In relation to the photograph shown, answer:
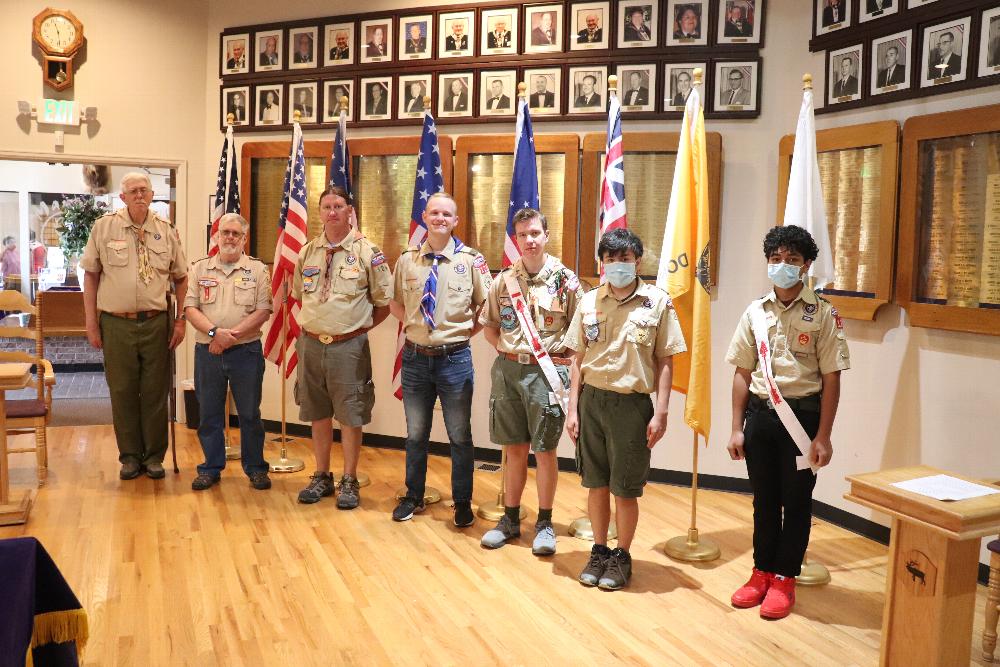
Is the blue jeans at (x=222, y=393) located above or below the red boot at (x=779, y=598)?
above

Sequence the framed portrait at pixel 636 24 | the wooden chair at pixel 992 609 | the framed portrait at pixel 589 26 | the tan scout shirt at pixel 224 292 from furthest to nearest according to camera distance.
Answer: the framed portrait at pixel 589 26 → the framed portrait at pixel 636 24 → the tan scout shirt at pixel 224 292 → the wooden chair at pixel 992 609

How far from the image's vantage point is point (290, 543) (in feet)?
12.8

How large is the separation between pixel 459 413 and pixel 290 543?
99cm

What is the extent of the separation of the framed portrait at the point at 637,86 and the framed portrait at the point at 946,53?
1530mm

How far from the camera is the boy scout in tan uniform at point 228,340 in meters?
4.64

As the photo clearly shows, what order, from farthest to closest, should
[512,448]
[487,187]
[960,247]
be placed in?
[487,187] → [512,448] → [960,247]

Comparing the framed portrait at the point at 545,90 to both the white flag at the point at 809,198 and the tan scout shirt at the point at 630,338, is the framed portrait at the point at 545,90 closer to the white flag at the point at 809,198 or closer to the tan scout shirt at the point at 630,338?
the white flag at the point at 809,198

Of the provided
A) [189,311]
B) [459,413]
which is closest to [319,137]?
[189,311]

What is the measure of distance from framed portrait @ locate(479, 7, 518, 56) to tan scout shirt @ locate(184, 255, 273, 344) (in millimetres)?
2087

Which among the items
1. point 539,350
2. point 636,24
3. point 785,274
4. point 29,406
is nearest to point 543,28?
point 636,24

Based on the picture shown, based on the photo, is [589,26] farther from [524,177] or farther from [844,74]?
[844,74]

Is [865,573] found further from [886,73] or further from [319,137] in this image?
[319,137]

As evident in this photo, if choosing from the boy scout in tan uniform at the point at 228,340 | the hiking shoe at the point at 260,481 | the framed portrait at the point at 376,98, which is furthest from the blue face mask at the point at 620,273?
the framed portrait at the point at 376,98

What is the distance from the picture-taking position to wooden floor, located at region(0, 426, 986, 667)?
9.57ft
